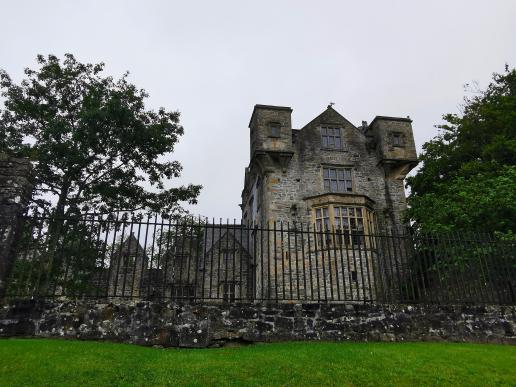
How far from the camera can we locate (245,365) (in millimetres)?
6449

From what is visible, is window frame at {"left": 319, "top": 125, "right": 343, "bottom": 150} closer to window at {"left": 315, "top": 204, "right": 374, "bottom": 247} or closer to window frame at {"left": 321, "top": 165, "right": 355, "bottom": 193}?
window frame at {"left": 321, "top": 165, "right": 355, "bottom": 193}

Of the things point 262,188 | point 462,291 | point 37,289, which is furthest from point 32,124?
point 462,291

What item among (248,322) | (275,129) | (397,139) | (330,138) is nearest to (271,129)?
(275,129)

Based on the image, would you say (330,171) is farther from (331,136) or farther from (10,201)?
(10,201)

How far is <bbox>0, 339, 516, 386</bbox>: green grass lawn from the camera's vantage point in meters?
5.66

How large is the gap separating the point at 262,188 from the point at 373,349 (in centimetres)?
1582

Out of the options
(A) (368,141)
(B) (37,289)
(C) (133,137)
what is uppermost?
(A) (368,141)

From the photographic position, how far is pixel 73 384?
17.3 ft

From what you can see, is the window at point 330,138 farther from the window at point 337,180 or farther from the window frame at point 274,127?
the window frame at point 274,127

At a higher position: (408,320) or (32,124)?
(32,124)

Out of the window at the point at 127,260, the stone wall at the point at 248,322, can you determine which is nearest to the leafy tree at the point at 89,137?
the window at the point at 127,260

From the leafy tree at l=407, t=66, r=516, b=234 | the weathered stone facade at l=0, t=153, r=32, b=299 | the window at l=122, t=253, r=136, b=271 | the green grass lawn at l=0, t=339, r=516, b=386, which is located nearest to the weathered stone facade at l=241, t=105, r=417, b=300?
the leafy tree at l=407, t=66, r=516, b=234

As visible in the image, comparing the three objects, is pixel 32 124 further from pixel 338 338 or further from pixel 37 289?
pixel 338 338

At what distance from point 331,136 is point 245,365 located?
19933 millimetres
